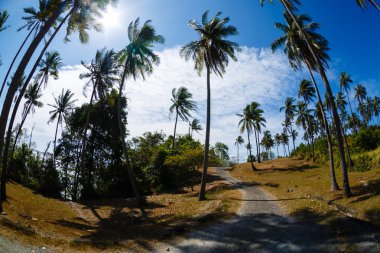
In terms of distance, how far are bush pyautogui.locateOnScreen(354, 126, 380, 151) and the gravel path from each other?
85.1 feet

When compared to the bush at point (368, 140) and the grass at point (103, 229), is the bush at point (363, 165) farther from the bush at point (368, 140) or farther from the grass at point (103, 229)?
the grass at point (103, 229)

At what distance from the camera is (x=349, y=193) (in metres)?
16.0

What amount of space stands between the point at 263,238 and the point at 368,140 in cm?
3097

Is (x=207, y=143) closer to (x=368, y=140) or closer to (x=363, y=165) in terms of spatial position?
(x=363, y=165)

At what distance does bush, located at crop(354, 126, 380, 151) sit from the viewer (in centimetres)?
3384

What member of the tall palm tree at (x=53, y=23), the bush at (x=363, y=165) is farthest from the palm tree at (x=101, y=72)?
the bush at (x=363, y=165)

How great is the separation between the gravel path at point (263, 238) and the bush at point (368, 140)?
25929 millimetres

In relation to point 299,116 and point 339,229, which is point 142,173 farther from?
point 299,116

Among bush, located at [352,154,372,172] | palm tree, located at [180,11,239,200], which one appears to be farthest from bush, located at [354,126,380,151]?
palm tree, located at [180,11,239,200]

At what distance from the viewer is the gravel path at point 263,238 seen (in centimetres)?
955

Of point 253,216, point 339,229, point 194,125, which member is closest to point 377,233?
point 339,229

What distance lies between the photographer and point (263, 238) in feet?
36.1

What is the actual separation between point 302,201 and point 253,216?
4.46m

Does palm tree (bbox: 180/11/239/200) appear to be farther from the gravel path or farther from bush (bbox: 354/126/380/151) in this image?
bush (bbox: 354/126/380/151)
